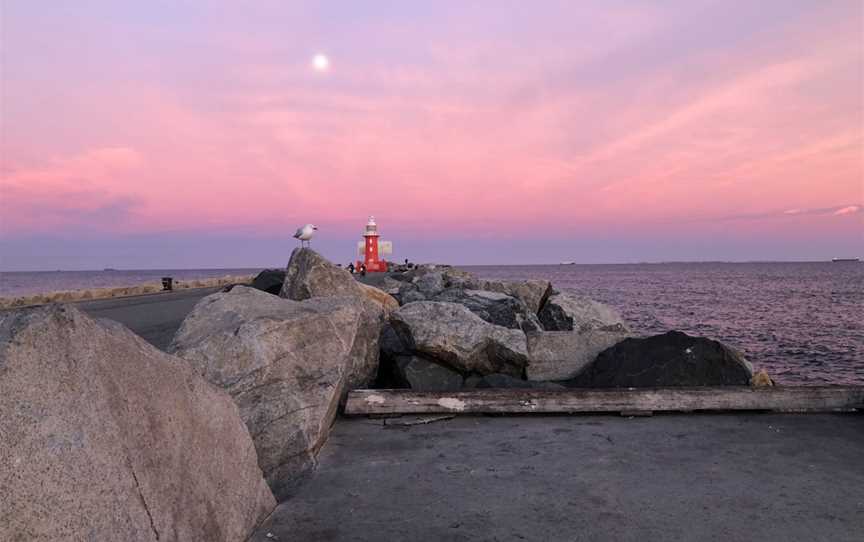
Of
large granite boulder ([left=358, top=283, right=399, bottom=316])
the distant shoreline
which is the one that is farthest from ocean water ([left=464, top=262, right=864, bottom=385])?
the distant shoreline

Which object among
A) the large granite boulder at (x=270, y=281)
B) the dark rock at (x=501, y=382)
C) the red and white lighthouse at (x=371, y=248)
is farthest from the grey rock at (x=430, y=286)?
the red and white lighthouse at (x=371, y=248)

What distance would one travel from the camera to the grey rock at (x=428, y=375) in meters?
6.96

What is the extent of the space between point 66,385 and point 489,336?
17.4 ft

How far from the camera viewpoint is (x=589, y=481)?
3.92 m

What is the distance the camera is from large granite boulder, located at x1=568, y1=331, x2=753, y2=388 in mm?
6457

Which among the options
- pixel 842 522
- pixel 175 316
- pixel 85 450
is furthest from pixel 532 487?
pixel 175 316

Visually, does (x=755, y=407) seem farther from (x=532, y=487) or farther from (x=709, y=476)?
(x=532, y=487)

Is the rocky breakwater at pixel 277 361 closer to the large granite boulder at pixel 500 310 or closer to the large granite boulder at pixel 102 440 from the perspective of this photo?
the large granite boulder at pixel 102 440

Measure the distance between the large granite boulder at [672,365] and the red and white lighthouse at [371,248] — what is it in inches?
1617

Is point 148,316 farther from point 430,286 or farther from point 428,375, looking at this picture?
point 428,375

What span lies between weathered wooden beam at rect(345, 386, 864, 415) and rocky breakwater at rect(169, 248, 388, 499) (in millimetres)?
947

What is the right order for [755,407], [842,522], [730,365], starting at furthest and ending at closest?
[730,365] → [755,407] → [842,522]

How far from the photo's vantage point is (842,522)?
3.23m

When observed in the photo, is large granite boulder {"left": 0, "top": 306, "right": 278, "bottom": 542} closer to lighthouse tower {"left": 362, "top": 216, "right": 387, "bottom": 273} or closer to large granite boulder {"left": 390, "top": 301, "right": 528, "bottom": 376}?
large granite boulder {"left": 390, "top": 301, "right": 528, "bottom": 376}
